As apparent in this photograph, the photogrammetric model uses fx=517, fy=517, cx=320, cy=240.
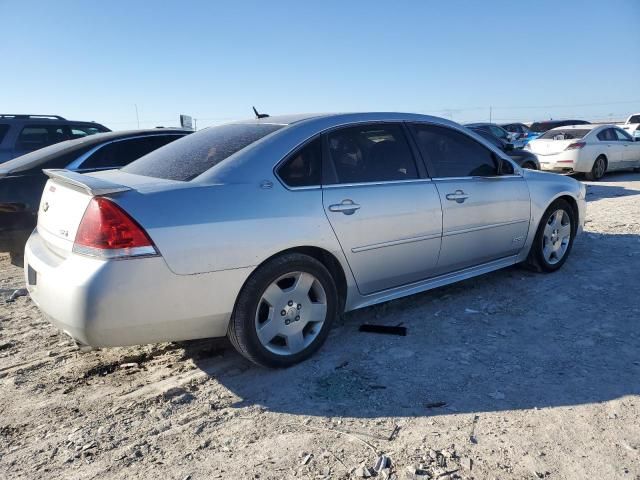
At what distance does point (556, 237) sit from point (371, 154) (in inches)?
101

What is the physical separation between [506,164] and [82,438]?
393cm

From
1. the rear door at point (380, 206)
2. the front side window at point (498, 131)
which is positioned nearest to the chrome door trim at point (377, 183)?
the rear door at point (380, 206)

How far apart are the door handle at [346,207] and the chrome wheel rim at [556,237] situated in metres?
2.51

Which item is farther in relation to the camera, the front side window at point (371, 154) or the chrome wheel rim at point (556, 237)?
the chrome wheel rim at point (556, 237)

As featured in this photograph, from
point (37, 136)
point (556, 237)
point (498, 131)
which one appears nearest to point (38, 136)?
point (37, 136)

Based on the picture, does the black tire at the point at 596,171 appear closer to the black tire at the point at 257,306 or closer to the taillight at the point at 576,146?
the taillight at the point at 576,146

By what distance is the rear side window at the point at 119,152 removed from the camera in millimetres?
5660

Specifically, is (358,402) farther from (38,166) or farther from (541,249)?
(38,166)

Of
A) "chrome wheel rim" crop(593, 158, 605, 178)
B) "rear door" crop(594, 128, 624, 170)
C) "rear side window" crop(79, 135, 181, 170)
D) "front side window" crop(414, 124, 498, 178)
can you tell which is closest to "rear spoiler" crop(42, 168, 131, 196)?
"front side window" crop(414, 124, 498, 178)

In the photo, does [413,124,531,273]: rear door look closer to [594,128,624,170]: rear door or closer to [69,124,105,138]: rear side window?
[69,124,105,138]: rear side window

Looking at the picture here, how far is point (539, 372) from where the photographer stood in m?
3.20

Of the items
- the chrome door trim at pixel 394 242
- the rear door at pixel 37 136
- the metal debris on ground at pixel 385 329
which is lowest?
the metal debris on ground at pixel 385 329

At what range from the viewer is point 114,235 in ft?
8.79

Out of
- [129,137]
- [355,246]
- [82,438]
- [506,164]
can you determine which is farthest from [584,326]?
[129,137]
